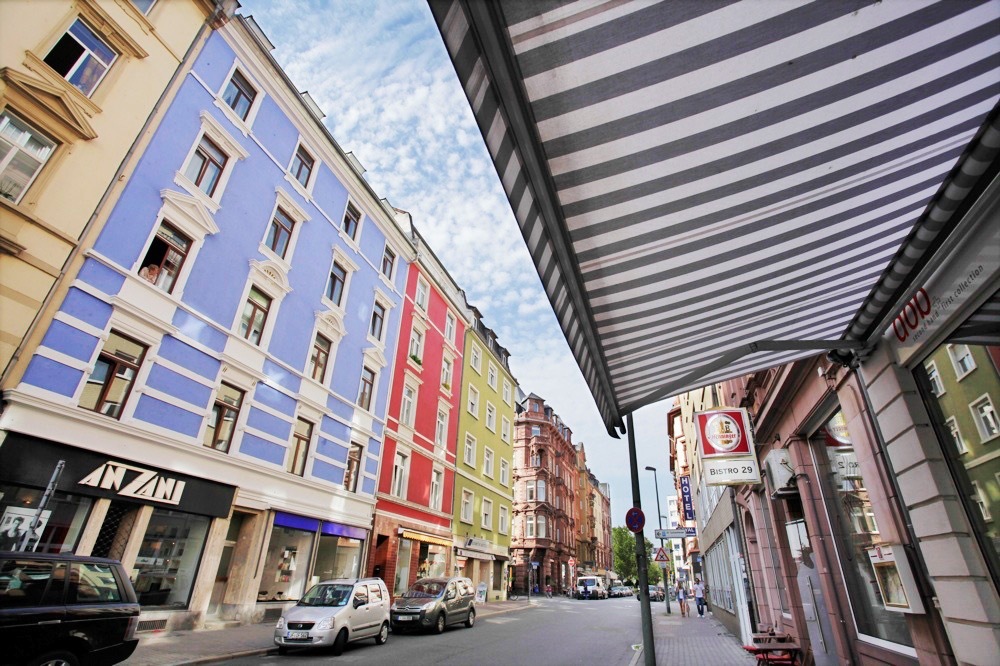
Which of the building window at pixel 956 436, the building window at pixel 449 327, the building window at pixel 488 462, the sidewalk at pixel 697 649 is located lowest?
the sidewalk at pixel 697 649

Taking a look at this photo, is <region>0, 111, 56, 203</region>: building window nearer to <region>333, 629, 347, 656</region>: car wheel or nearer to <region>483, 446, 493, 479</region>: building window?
<region>333, 629, 347, 656</region>: car wheel

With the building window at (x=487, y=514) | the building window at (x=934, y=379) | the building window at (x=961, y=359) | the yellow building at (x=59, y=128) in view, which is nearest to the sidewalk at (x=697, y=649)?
the building window at (x=934, y=379)

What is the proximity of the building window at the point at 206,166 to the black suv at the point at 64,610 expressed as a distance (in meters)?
10.3

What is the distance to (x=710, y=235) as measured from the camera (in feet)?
11.1

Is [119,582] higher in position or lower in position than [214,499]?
lower

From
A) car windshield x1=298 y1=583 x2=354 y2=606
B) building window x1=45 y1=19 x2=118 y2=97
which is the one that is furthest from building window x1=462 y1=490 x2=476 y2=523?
building window x1=45 y1=19 x2=118 y2=97

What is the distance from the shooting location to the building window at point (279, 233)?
1608cm

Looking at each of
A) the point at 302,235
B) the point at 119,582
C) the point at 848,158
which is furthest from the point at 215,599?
the point at 848,158

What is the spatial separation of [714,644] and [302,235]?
18.4m

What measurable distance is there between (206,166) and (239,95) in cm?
312

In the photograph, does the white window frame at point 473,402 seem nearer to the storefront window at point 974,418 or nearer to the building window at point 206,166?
the building window at point 206,166

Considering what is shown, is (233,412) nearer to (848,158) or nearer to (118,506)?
(118,506)

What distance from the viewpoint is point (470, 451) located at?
29141mm

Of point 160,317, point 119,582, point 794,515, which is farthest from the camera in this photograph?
point 160,317
